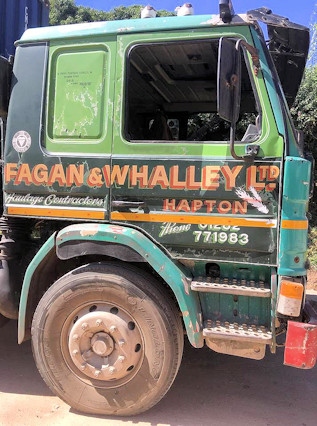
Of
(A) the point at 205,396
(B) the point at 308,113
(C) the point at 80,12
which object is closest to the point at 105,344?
(A) the point at 205,396

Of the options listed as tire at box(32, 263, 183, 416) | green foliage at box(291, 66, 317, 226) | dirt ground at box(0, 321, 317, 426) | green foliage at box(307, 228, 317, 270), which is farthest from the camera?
green foliage at box(291, 66, 317, 226)

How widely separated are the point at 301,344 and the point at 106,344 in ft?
4.15

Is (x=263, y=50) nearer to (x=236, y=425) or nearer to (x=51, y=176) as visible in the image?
(x=51, y=176)

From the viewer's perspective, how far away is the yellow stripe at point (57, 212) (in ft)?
9.55

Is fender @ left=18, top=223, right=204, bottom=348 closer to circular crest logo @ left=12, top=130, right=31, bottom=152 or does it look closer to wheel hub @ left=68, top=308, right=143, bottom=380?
wheel hub @ left=68, top=308, right=143, bottom=380

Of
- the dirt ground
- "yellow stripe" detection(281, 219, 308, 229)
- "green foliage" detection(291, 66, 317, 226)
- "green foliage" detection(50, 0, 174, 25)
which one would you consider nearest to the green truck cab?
"yellow stripe" detection(281, 219, 308, 229)

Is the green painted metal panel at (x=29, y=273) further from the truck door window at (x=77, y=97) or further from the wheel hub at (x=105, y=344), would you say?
the truck door window at (x=77, y=97)

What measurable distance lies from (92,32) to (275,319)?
7.51 feet

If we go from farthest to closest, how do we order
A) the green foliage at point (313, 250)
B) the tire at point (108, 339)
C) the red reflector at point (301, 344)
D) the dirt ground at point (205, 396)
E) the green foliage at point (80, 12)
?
the green foliage at point (80, 12)
the green foliage at point (313, 250)
the dirt ground at point (205, 396)
the tire at point (108, 339)
the red reflector at point (301, 344)

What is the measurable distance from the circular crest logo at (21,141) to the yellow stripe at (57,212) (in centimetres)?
44

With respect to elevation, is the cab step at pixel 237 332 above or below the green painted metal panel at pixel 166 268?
below

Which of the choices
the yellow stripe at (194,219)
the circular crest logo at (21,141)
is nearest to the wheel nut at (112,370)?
the yellow stripe at (194,219)

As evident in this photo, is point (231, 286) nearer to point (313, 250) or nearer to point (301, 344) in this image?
point (301, 344)

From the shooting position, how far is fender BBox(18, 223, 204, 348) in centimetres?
274
